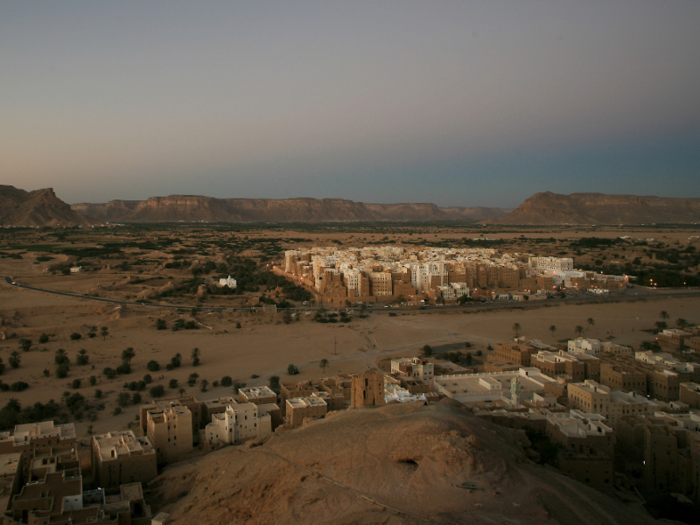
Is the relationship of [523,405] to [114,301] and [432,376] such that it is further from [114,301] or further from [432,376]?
[114,301]

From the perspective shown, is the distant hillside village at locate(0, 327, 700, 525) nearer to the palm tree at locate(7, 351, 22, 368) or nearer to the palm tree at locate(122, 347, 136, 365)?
the palm tree at locate(122, 347, 136, 365)

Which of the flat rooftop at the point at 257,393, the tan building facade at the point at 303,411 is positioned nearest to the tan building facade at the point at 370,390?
the tan building facade at the point at 303,411

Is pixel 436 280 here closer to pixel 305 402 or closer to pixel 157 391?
pixel 157 391

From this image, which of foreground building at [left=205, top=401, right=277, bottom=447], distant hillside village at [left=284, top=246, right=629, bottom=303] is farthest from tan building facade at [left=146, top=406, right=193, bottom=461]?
distant hillside village at [left=284, top=246, right=629, bottom=303]

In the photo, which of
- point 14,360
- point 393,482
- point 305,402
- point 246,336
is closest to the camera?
point 393,482

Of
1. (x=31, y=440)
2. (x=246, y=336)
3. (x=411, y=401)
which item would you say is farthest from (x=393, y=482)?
(x=246, y=336)

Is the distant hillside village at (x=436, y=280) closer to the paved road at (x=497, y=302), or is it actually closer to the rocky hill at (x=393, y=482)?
the paved road at (x=497, y=302)
